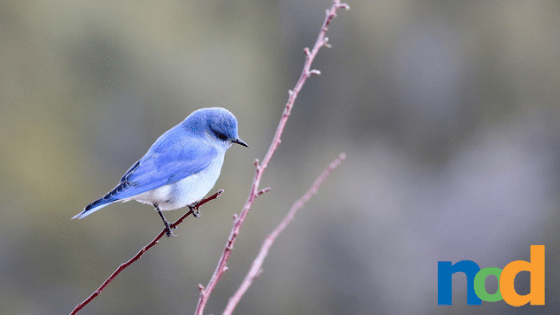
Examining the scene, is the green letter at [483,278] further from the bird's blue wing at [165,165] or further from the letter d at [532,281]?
the bird's blue wing at [165,165]

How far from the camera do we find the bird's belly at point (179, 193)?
193cm

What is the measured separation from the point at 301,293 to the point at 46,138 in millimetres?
4404

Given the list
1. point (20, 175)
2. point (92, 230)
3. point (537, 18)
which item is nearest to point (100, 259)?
point (92, 230)

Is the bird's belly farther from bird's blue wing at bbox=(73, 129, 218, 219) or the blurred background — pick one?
the blurred background

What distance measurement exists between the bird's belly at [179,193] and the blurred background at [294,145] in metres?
4.77

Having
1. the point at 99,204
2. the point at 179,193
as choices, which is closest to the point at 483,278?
the point at 179,193

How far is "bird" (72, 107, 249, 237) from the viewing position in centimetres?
187

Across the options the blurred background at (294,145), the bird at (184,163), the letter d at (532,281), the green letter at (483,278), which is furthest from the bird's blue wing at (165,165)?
the letter d at (532,281)

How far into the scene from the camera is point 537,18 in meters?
8.95

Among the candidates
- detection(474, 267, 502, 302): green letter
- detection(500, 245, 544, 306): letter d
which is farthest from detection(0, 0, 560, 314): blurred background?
detection(474, 267, 502, 302): green letter

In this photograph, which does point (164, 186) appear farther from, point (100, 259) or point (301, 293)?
point (301, 293)

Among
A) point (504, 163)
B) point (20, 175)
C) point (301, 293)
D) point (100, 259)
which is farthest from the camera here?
point (504, 163)

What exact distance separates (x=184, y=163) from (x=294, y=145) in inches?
264

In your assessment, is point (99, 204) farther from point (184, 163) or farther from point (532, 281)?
point (532, 281)
